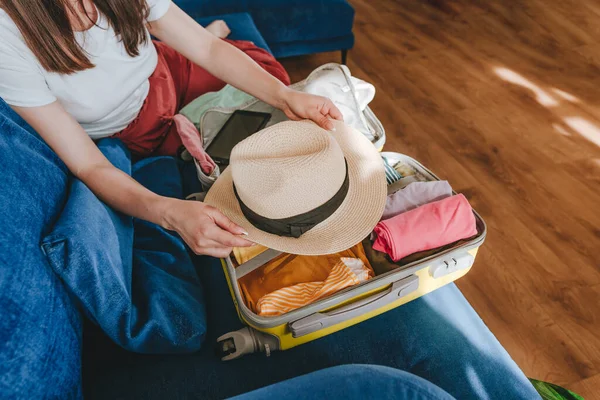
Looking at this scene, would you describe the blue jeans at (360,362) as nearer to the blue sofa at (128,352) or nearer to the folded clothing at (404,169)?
the blue sofa at (128,352)

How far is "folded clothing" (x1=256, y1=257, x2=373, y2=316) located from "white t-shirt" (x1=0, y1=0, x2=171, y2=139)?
1.99 ft

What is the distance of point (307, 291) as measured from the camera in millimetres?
829

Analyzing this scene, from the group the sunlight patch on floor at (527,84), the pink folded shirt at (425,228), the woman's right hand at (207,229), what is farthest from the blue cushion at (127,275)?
the sunlight patch on floor at (527,84)

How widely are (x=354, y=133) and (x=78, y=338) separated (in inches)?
27.5

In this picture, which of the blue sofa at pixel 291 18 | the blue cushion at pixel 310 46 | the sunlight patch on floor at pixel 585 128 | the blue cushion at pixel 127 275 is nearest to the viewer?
the blue cushion at pixel 127 275

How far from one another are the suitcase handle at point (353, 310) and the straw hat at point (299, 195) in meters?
0.13

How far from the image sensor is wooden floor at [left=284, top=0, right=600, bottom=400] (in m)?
1.29

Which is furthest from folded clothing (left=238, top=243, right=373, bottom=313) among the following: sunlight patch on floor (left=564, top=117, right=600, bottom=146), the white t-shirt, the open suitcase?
sunlight patch on floor (left=564, top=117, right=600, bottom=146)

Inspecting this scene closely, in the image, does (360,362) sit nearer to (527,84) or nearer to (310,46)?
(310,46)

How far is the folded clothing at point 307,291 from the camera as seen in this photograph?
0.80 metres

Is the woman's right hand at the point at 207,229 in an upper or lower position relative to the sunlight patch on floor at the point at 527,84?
upper

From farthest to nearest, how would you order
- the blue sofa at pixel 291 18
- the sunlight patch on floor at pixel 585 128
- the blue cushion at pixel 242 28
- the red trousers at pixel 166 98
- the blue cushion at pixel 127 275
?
1. the blue sofa at pixel 291 18
2. the sunlight patch on floor at pixel 585 128
3. the blue cushion at pixel 242 28
4. the red trousers at pixel 166 98
5. the blue cushion at pixel 127 275

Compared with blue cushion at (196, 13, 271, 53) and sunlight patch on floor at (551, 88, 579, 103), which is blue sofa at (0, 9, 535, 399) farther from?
sunlight patch on floor at (551, 88, 579, 103)

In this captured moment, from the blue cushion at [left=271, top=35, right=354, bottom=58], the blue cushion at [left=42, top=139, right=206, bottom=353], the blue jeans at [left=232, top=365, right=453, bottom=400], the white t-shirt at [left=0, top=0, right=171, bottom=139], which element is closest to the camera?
the blue jeans at [left=232, top=365, right=453, bottom=400]
